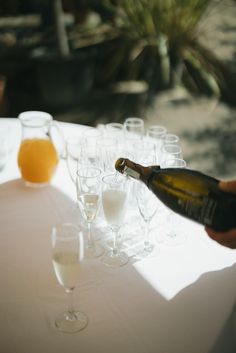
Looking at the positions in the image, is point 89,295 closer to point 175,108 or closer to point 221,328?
point 221,328

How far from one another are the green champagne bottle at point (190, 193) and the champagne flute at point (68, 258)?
25 cm

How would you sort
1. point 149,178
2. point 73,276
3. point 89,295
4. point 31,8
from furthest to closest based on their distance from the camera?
point 31,8, point 149,178, point 89,295, point 73,276

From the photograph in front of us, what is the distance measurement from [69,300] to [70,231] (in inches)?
6.3

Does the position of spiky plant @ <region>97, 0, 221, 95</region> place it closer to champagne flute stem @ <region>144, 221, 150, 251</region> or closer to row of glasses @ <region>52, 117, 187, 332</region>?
row of glasses @ <region>52, 117, 187, 332</region>

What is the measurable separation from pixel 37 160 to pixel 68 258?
0.59 meters

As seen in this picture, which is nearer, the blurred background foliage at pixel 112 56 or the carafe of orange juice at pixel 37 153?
the carafe of orange juice at pixel 37 153

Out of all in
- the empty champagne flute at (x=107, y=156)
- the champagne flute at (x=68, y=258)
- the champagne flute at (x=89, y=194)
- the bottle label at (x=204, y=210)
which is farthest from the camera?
the empty champagne flute at (x=107, y=156)

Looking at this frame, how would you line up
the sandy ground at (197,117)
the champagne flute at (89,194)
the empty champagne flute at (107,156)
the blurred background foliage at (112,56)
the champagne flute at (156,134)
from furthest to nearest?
the blurred background foliage at (112,56)
the sandy ground at (197,117)
the champagne flute at (156,134)
the empty champagne flute at (107,156)
the champagne flute at (89,194)

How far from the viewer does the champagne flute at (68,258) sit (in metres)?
0.84

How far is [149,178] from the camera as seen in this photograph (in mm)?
1104

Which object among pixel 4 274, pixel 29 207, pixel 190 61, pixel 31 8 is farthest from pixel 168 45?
pixel 4 274

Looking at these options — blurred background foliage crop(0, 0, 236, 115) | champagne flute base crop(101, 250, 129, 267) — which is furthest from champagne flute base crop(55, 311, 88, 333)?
blurred background foliage crop(0, 0, 236, 115)

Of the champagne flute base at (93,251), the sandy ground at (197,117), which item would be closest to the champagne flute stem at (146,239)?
the champagne flute base at (93,251)

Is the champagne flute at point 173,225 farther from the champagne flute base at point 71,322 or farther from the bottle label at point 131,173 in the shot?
the champagne flute base at point 71,322
